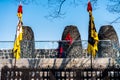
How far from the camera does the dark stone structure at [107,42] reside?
15.9 meters

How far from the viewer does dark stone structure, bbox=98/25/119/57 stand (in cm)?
1585

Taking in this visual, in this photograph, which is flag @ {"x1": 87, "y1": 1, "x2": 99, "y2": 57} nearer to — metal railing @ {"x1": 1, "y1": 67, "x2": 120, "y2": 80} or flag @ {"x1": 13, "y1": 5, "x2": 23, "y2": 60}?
flag @ {"x1": 13, "y1": 5, "x2": 23, "y2": 60}

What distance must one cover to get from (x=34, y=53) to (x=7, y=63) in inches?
66.0

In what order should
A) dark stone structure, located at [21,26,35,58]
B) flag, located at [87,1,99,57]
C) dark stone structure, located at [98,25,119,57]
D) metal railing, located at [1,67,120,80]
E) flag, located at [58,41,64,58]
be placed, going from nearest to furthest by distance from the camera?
metal railing, located at [1,67,120,80]
flag, located at [87,1,99,57]
dark stone structure, located at [98,25,119,57]
flag, located at [58,41,64,58]
dark stone structure, located at [21,26,35,58]

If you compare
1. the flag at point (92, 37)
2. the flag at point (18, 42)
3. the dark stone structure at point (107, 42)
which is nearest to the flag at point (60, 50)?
the flag at point (92, 37)

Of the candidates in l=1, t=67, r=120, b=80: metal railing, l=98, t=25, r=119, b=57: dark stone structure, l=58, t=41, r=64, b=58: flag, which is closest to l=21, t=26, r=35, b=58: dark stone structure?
l=58, t=41, r=64, b=58: flag

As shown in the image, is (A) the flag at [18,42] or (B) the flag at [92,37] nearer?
(B) the flag at [92,37]

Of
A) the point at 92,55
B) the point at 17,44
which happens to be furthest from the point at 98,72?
the point at 17,44

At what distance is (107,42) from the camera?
16.1 m

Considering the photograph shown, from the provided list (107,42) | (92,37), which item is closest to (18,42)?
(92,37)

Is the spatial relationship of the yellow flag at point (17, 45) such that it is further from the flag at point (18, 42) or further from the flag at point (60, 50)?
the flag at point (60, 50)

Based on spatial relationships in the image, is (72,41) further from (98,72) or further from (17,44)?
(98,72)

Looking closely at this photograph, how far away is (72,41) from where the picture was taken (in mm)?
16281

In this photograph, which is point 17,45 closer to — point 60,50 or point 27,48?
point 27,48
